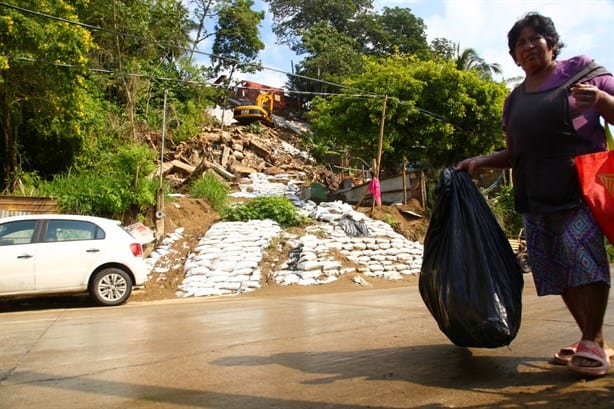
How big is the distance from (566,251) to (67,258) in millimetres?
7079

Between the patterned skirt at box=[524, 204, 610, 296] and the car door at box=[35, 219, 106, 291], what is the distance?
6.78 m

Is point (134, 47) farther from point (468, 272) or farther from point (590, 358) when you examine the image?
point (590, 358)

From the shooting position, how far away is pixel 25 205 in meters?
11.4

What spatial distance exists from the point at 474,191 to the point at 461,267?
0.50 m

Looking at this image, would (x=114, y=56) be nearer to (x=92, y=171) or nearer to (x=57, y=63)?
(x=92, y=171)

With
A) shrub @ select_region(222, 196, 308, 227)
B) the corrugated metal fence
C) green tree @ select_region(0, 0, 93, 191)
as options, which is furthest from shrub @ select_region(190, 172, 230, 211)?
the corrugated metal fence

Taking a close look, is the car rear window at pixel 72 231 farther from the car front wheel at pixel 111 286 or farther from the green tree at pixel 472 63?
the green tree at pixel 472 63

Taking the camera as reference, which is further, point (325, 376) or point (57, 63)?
point (57, 63)

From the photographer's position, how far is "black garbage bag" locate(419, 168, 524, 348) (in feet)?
7.32

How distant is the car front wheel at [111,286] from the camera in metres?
7.65

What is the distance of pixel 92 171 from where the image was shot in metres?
16.0

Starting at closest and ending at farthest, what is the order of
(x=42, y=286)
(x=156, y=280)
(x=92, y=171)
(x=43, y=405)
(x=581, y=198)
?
(x=43, y=405)
(x=581, y=198)
(x=42, y=286)
(x=156, y=280)
(x=92, y=171)

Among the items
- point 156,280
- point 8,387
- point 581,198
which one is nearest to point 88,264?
point 156,280

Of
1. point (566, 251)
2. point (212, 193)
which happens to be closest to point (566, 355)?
point (566, 251)
